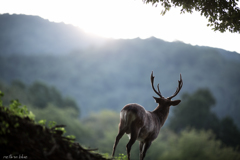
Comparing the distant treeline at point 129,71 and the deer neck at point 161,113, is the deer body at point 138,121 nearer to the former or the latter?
the deer neck at point 161,113

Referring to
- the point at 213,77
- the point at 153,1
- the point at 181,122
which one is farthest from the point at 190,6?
the point at 213,77

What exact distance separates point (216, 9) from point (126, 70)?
72.4m

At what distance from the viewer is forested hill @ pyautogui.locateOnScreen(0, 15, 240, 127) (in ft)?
205

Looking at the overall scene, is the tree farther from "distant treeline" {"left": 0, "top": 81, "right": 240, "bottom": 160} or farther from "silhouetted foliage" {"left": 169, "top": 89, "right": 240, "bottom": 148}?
"silhouetted foliage" {"left": 169, "top": 89, "right": 240, "bottom": 148}

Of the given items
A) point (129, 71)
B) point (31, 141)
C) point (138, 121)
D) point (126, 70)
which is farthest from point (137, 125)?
point (126, 70)

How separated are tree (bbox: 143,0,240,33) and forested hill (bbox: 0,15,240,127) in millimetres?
51502

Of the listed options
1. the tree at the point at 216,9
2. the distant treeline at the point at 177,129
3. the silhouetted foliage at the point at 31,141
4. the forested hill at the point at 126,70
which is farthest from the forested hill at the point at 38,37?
the silhouetted foliage at the point at 31,141

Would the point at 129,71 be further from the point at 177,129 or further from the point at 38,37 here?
the point at 177,129


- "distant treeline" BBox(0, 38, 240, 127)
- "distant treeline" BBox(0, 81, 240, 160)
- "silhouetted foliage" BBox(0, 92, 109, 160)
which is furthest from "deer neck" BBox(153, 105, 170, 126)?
"distant treeline" BBox(0, 38, 240, 127)

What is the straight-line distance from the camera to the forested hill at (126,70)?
62.6 m

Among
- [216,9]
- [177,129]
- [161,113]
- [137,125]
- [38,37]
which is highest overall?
[38,37]

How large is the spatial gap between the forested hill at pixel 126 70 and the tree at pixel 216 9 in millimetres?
51502

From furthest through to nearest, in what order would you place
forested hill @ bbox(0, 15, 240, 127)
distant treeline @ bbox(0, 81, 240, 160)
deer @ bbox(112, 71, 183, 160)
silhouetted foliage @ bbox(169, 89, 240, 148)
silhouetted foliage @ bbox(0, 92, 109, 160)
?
forested hill @ bbox(0, 15, 240, 127)
silhouetted foliage @ bbox(169, 89, 240, 148)
distant treeline @ bbox(0, 81, 240, 160)
deer @ bbox(112, 71, 183, 160)
silhouetted foliage @ bbox(0, 92, 109, 160)

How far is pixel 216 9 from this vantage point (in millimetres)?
8023
